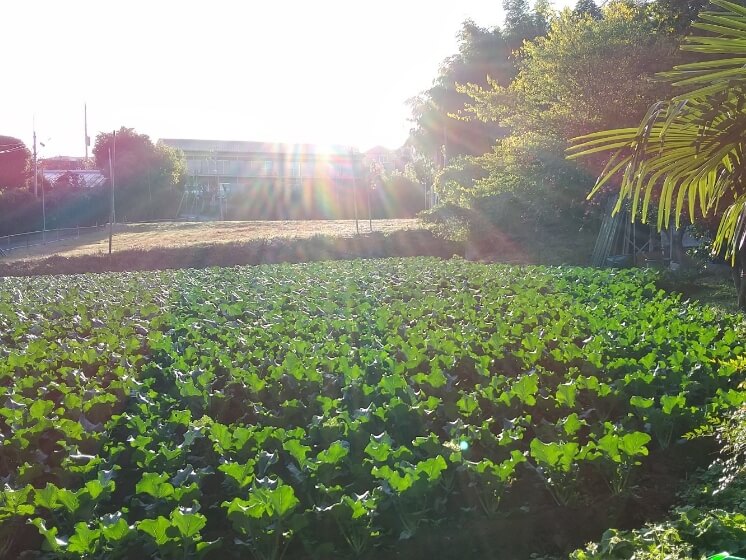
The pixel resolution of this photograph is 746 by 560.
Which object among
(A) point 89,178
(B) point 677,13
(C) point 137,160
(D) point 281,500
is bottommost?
(D) point 281,500

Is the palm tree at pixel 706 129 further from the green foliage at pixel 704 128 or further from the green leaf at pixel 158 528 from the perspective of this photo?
the green leaf at pixel 158 528

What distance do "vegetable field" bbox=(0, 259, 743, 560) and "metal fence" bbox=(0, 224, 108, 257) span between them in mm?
30720

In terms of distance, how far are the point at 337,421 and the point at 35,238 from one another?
4116cm

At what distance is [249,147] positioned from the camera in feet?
253

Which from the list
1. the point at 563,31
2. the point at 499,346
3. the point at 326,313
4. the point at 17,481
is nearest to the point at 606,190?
the point at 563,31

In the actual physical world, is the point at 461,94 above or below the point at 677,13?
above

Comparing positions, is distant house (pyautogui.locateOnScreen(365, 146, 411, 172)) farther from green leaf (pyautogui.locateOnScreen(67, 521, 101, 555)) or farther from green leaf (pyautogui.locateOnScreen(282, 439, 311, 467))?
green leaf (pyautogui.locateOnScreen(67, 521, 101, 555))

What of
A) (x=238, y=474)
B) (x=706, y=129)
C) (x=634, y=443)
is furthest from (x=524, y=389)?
(x=706, y=129)

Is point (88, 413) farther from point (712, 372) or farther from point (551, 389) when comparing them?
point (712, 372)

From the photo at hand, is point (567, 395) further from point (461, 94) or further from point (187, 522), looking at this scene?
point (461, 94)

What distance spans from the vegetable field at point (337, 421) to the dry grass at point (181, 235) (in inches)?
979

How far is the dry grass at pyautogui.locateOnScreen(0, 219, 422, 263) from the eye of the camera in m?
36.5

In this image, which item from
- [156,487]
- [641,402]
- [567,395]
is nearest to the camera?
[156,487]

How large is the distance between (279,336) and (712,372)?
531 centimetres
